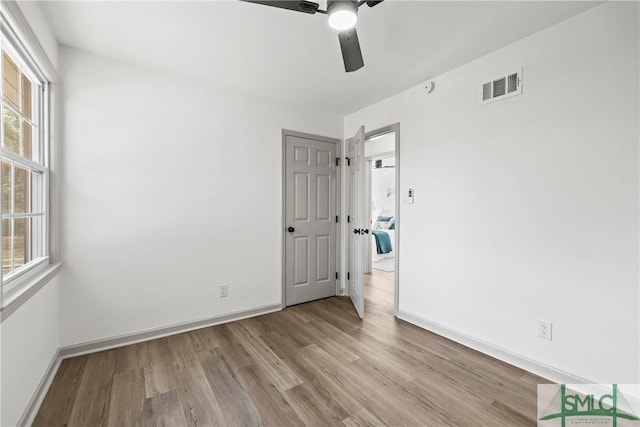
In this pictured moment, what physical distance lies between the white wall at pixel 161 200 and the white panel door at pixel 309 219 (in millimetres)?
161

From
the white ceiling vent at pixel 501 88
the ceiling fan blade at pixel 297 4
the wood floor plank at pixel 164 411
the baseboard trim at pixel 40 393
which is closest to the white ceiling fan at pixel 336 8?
A: the ceiling fan blade at pixel 297 4

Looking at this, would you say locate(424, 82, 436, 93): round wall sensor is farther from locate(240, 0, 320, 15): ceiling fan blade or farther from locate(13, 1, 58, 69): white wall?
locate(13, 1, 58, 69): white wall

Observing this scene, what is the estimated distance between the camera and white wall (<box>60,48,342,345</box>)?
229cm

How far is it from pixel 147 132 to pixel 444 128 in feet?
9.07

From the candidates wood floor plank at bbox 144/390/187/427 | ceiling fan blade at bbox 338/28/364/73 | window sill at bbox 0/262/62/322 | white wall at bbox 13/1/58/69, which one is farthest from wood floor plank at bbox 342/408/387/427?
white wall at bbox 13/1/58/69

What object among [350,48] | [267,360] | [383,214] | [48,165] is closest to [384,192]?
[383,214]

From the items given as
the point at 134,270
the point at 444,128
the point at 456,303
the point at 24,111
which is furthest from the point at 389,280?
the point at 24,111

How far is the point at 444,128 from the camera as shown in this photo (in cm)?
266

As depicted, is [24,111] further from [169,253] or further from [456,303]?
[456,303]

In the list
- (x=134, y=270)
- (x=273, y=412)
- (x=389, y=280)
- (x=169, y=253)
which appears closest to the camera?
(x=273, y=412)

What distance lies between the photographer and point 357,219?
3.33 metres

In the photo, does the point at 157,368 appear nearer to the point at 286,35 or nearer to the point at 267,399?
the point at 267,399

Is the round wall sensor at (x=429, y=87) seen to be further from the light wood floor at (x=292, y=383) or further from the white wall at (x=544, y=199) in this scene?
the light wood floor at (x=292, y=383)

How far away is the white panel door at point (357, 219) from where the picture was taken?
3.11m
